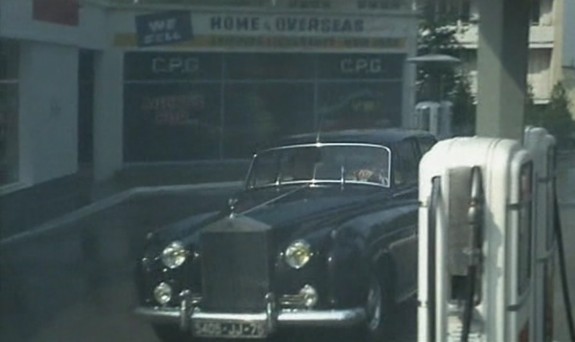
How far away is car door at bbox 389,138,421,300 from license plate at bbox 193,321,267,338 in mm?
1258

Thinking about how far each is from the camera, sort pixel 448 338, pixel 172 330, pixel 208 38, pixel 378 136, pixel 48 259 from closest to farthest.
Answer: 1. pixel 448 338
2. pixel 172 330
3. pixel 378 136
4. pixel 48 259
5. pixel 208 38

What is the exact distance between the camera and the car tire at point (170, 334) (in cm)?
923

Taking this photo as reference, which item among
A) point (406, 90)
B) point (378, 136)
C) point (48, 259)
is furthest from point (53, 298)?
point (406, 90)

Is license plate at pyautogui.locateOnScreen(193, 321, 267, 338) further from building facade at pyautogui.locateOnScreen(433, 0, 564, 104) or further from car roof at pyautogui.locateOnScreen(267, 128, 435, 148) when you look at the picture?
building facade at pyautogui.locateOnScreen(433, 0, 564, 104)

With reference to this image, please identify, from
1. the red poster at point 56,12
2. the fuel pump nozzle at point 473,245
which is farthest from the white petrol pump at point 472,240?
the red poster at point 56,12

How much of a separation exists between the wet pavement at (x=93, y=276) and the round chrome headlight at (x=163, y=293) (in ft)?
2.27

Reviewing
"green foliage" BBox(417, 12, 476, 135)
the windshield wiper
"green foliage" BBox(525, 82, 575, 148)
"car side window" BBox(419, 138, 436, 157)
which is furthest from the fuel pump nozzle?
"green foliage" BBox(417, 12, 476, 135)

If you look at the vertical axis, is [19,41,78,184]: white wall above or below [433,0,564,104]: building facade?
below

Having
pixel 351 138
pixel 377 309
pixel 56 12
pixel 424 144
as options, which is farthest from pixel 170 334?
pixel 56 12

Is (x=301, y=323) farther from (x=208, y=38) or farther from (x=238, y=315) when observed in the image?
(x=208, y=38)

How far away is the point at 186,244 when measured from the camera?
9.17 m

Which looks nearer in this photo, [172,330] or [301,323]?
[301,323]

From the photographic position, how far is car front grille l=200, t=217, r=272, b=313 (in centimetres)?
888

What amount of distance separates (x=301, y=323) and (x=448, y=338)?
2.30 m
